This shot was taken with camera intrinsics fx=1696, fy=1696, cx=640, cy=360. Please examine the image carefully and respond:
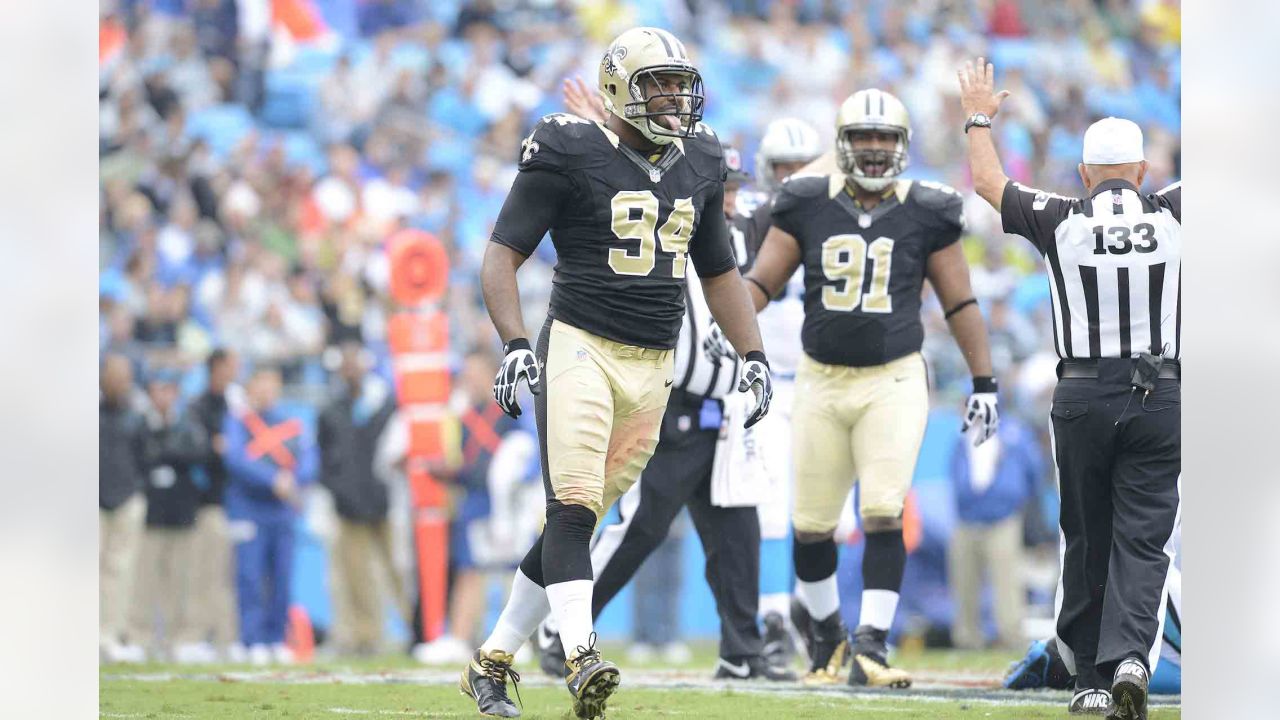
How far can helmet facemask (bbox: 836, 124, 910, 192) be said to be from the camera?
24.6ft

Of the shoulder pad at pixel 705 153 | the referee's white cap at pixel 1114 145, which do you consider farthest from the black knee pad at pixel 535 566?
the referee's white cap at pixel 1114 145

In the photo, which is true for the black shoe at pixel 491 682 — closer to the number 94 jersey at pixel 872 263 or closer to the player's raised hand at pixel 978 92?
the number 94 jersey at pixel 872 263

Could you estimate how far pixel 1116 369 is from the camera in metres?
5.85

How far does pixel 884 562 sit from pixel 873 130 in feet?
6.23

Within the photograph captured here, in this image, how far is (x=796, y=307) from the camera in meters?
9.12

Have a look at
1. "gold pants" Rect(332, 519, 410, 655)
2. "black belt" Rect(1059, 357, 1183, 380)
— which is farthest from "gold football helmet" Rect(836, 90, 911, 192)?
"gold pants" Rect(332, 519, 410, 655)

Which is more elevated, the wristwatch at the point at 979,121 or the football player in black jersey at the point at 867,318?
the wristwatch at the point at 979,121

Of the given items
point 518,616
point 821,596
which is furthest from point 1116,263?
point 821,596

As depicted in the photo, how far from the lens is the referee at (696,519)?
24.6 feet

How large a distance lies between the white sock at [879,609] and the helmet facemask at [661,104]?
2525mm

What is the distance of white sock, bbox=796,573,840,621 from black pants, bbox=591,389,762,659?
24 centimetres
